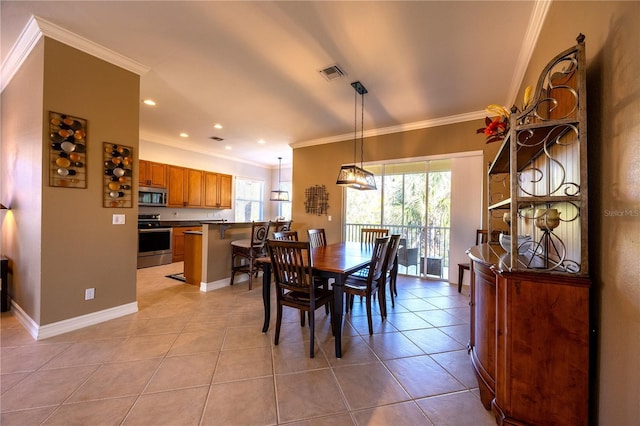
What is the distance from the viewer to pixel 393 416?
1504 millimetres

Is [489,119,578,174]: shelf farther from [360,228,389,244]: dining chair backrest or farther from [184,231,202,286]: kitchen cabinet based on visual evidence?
[184,231,202,286]: kitchen cabinet

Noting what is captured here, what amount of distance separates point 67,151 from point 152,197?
3410 millimetres

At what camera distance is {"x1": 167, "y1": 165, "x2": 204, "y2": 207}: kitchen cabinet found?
595cm

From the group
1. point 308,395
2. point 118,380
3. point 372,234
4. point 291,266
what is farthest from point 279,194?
point 308,395

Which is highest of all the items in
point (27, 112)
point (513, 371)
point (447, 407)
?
point (27, 112)

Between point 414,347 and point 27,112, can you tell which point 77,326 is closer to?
point 27,112

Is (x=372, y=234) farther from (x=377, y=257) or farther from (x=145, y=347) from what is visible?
(x=145, y=347)

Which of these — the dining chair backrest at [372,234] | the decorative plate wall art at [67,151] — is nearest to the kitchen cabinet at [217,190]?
the decorative plate wall art at [67,151]

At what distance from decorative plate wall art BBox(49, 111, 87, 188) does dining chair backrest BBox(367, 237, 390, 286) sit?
9.85 ft

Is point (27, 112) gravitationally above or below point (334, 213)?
above

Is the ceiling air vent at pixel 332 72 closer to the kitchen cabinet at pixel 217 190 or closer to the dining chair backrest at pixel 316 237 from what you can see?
the dining chair backrest at pixel 316 237

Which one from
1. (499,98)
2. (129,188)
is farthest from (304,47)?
(499,98)

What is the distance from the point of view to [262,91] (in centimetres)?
347

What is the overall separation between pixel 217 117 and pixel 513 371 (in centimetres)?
495
